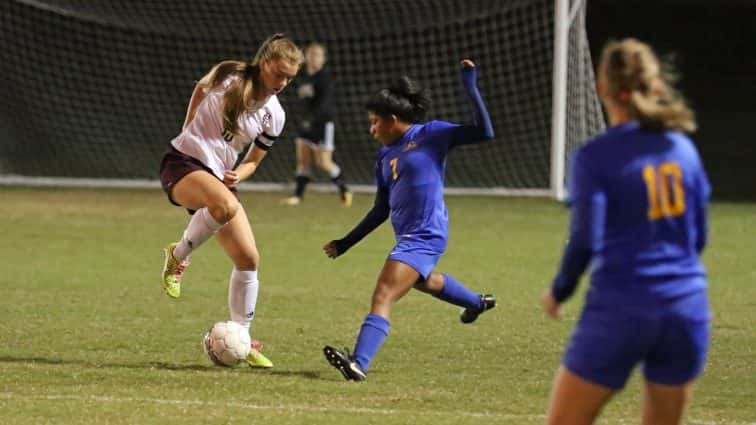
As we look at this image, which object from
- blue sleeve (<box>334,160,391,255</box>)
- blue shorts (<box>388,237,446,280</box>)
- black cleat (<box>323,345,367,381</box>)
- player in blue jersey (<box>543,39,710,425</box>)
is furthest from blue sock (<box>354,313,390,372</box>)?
player in blue jersey (<box>543,39,710,425</box>)

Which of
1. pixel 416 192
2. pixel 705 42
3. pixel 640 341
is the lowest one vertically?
pixel 705 42

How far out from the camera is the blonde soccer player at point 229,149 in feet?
24.5

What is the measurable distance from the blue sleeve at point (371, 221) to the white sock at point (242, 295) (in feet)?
1.84

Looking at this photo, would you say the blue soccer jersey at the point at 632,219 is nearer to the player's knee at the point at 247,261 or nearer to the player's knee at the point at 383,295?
the player's knee at the point at 383,295

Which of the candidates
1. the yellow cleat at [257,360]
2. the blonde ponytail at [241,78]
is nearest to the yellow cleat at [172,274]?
the yellow cleat at [257,360]

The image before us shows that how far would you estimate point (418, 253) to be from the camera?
7391 mm

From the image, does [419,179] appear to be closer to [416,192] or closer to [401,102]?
[416,192]

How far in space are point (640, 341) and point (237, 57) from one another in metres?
20.9

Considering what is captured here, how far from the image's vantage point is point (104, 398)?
6.58m

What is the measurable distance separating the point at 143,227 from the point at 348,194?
3.69 metres

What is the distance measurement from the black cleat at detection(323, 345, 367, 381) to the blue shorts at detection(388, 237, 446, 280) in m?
0.63

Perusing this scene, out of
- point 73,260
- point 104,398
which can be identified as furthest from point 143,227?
point 104,398

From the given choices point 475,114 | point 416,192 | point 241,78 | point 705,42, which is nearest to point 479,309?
point 416,192

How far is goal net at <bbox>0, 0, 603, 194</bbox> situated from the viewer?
21781 millimetres
